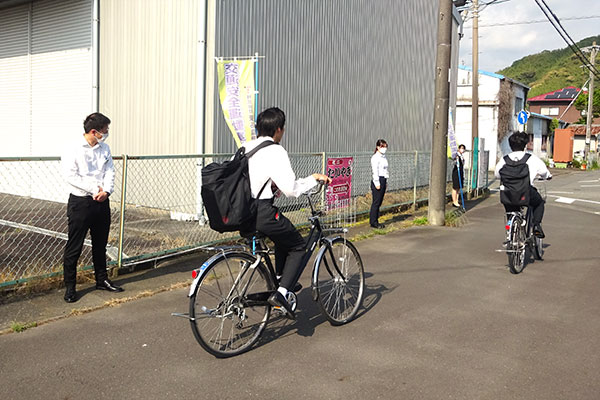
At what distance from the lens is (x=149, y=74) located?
10930mm

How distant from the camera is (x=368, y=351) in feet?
14.5

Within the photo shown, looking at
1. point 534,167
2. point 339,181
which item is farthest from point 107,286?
point 534,167

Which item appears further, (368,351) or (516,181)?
(516,181)

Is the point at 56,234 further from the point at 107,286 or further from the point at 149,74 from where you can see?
the point at 149,74

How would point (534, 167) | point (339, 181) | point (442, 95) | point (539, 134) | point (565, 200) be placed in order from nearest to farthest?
1. point (534, 167)
2. point (339, 181)
3. point (442, 95)
4. point (565, 200)
5. point (539, 134)

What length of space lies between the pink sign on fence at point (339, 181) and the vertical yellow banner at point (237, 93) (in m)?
1.62

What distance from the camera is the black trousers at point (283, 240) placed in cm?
427

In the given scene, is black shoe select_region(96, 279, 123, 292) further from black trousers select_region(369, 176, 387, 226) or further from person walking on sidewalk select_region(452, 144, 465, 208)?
person walking on sidewalk select_region(452, 144, 465, 208)

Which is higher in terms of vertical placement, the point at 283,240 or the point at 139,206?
the point at 283,240

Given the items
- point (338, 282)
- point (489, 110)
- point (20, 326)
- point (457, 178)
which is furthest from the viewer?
point (489, 110)

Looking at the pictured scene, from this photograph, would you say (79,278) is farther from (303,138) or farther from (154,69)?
(303,138)

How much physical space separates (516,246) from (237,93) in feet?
14.6

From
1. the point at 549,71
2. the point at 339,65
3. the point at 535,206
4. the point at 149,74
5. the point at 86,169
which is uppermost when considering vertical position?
the point at 549,71

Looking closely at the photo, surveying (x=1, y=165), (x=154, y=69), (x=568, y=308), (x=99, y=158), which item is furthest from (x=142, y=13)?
(x=568, y=308)
